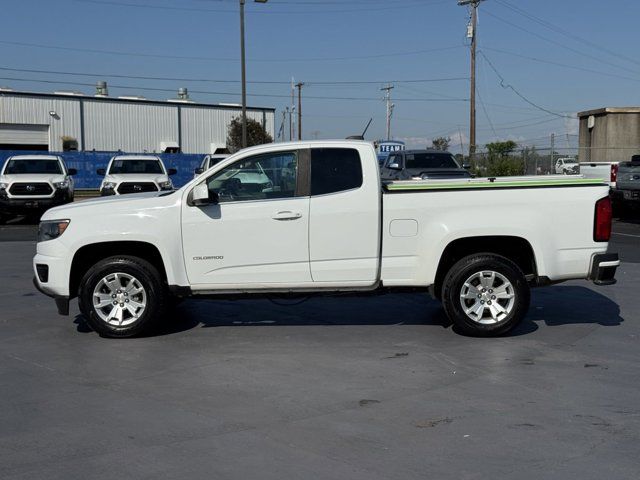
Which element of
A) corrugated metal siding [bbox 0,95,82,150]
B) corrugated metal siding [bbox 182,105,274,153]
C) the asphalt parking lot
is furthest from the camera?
corrugated metal siding [bbox 182,105,274,153]

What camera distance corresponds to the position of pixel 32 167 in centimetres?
2155

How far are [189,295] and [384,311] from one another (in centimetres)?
242

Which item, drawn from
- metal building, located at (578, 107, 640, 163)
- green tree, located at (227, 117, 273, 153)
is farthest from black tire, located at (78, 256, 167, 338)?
green tree, located at (227, 117, 273, 153)

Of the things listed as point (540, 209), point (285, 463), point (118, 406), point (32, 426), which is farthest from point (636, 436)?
point (32, 426)

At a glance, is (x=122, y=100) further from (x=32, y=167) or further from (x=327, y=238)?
(x=327, y=238)

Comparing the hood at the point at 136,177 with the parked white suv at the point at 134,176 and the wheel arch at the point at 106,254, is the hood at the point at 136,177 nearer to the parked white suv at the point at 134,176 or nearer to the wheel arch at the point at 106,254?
the parked white suv at the point at 134,176

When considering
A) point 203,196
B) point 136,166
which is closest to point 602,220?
point 203,196

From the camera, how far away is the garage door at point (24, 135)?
5872 centimetres

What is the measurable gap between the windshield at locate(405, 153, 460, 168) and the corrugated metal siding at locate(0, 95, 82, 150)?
45.1 metres

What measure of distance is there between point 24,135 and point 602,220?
58562 mm

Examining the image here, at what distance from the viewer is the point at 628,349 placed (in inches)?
282

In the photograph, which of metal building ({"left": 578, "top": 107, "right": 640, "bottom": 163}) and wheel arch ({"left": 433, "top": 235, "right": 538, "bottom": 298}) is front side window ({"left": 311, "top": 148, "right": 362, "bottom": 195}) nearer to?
wheel arch ({"left": 433, "top": 235, "right": 538, "bottom": 298})

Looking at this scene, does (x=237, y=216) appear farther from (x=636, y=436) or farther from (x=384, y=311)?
(x=636, y=436)

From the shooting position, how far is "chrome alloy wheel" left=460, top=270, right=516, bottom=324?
7.53m
